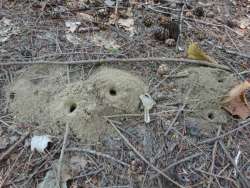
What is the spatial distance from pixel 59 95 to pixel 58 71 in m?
0.26

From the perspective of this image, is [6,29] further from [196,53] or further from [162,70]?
[196,53]

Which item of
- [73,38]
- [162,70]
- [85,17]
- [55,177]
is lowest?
[55,177]

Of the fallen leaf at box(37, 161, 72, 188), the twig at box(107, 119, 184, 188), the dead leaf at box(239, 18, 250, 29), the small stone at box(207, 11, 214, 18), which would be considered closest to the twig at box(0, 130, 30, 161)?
the fallen leaf at box(37, 161, 72, 188)

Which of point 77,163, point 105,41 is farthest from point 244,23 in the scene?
point 77,163

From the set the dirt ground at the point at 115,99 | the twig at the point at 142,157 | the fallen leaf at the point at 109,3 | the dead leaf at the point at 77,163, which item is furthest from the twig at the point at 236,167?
the fallen leaf at the point at 109,3

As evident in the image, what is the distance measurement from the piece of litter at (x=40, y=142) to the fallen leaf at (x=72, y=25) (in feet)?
3.72

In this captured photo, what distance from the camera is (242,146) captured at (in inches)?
89.0

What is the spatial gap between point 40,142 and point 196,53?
4.44ft

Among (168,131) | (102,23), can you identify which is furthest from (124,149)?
(102,23)

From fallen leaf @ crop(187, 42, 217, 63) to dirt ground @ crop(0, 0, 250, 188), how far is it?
0.16 ft

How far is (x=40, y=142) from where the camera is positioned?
7.14 feet

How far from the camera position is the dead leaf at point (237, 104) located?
7.80ft

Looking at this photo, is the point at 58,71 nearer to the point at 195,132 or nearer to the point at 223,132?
the point at 195,132

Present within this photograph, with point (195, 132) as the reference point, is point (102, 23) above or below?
above
